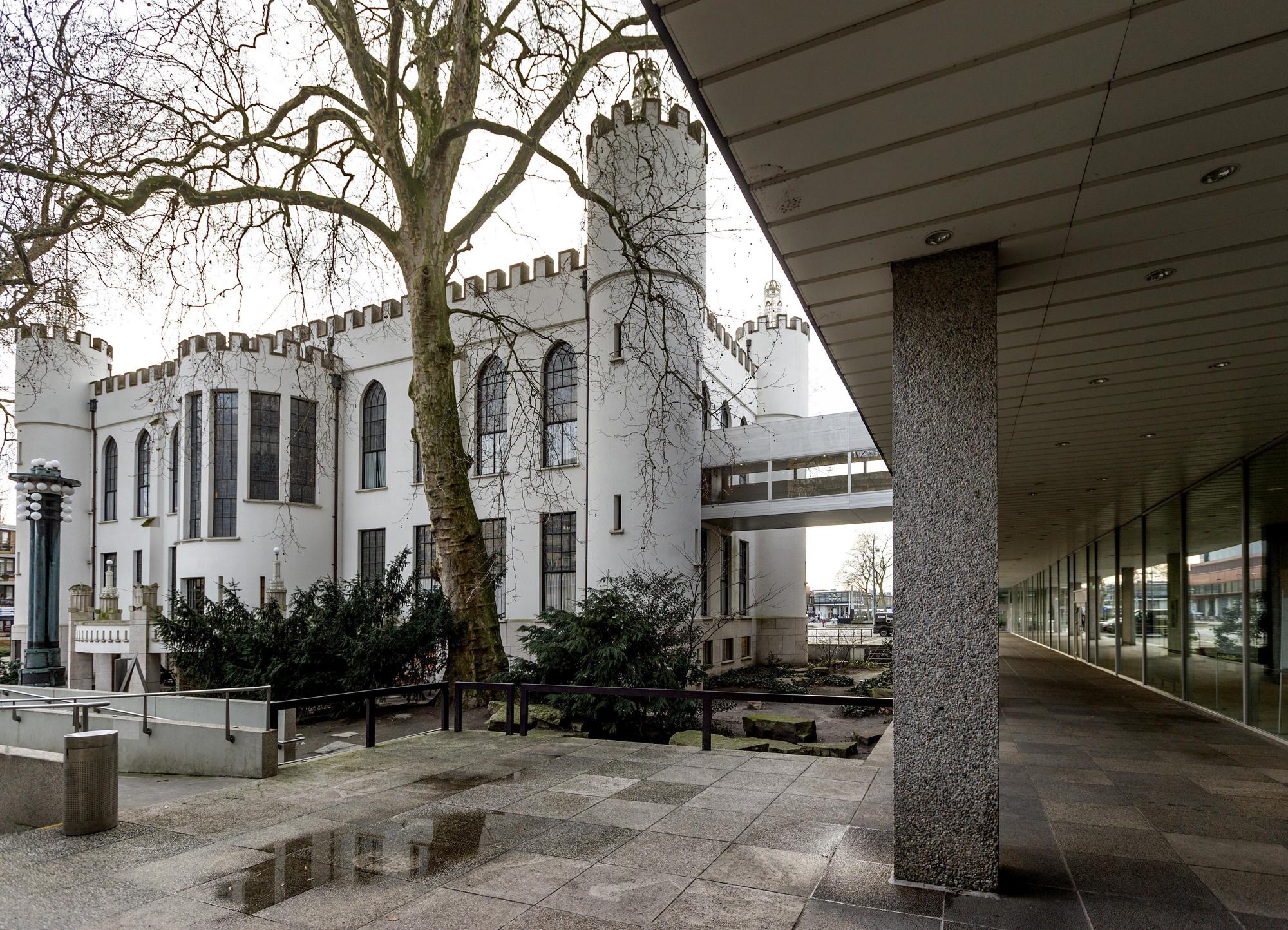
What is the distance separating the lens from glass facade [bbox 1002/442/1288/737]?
32.0 ft

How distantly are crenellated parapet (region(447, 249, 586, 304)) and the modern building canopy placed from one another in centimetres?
1871

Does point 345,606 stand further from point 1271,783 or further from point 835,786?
point 1271,783

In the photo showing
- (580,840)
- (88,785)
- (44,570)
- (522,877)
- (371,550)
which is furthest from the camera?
(371,550)

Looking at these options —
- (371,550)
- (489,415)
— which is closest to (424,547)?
(371,550)

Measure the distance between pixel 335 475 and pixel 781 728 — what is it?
21.7 metres

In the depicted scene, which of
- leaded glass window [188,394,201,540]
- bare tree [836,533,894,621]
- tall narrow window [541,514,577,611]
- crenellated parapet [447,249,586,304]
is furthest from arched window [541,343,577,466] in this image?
bare tree [836,533,894,621]

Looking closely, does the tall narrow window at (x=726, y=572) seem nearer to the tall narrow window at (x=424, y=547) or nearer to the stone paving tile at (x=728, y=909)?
the tall narrow window at (x=424, y=547)

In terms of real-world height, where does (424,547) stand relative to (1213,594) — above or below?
above

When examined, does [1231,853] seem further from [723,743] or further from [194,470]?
[194,470]

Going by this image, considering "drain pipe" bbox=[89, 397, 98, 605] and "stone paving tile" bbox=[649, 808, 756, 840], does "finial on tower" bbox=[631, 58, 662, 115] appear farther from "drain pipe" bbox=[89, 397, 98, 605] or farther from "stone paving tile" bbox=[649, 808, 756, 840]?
"drain pipe" bbox=[89, 397, 98, 605]

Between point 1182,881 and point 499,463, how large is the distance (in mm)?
22035

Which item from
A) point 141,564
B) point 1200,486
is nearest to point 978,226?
point 1200,486

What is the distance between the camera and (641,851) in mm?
5152

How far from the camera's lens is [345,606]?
553 inches
